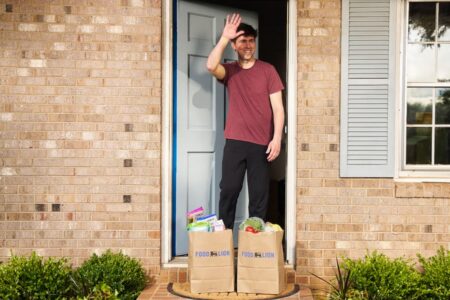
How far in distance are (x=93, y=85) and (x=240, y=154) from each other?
132 cm

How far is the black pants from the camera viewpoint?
478 centimetres

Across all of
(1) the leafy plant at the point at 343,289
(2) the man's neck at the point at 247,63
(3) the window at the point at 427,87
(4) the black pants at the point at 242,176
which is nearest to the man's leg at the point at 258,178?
(4) the black pants at the point at 242,176

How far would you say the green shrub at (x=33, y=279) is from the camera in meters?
4.40

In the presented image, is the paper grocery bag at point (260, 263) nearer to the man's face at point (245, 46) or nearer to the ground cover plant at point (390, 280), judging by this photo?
the ground cover plant at point (390, 280)

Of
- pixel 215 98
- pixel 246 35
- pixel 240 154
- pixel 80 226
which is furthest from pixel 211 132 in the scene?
pixel 80 226

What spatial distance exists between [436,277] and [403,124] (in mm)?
1258

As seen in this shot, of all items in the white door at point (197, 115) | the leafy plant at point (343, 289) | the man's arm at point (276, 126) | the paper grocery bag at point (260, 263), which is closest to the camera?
the paper grocery bag at point (260, 263)

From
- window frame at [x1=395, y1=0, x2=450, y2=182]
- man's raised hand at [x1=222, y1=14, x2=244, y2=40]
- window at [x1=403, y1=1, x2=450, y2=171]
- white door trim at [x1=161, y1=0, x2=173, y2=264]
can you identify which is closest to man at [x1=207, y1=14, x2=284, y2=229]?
man's raised hand at [x1=222, y1=14, x2=244, y2=40]

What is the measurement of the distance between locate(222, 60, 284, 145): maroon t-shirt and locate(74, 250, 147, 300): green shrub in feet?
4.23

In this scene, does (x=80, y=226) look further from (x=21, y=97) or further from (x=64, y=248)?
(x=21, y=97)

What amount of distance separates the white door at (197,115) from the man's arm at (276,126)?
793 mm

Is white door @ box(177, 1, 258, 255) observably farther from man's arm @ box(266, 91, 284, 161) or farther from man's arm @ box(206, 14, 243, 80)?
man's arm @ box(266, 91, 284, 161)

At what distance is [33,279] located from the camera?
444cm

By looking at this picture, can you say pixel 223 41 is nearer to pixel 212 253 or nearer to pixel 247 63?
pixel 247 63
